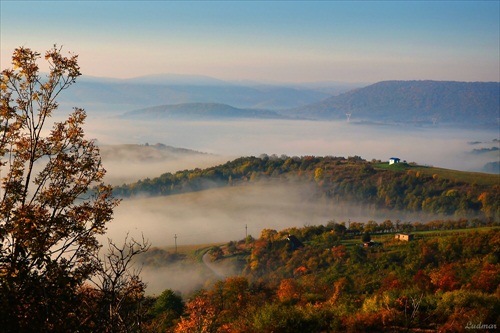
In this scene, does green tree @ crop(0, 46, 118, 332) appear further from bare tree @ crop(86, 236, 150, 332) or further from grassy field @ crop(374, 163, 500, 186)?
grassy field @ crop(374, 163, 500, 186)

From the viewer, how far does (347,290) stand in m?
42.2

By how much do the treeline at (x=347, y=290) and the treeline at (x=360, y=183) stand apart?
34.4 m

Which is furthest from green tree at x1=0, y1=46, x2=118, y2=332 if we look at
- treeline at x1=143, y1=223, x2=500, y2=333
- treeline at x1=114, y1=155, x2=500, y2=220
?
treeline at x1=114, y1=155, x2=500, y2=220

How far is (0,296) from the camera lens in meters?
8.82

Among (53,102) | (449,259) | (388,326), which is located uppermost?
(53,102)

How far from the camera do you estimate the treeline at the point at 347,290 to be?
70.6 ft

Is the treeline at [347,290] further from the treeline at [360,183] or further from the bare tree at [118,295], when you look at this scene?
the treeline at [360,183]

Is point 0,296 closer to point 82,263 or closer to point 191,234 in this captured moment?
point 82,263

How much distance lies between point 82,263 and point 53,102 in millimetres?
3145

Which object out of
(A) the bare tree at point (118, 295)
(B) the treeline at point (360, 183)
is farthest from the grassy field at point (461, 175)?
(A) the bare tree at point (118, 295)

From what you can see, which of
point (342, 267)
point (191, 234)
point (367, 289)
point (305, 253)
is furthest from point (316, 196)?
point (367, 289)

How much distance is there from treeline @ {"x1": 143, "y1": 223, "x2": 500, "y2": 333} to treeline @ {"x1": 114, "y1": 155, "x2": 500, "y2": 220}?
34374mm

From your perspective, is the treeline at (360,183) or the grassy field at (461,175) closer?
the treeline at (360,183)

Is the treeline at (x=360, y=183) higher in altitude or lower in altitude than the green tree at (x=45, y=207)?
lower
